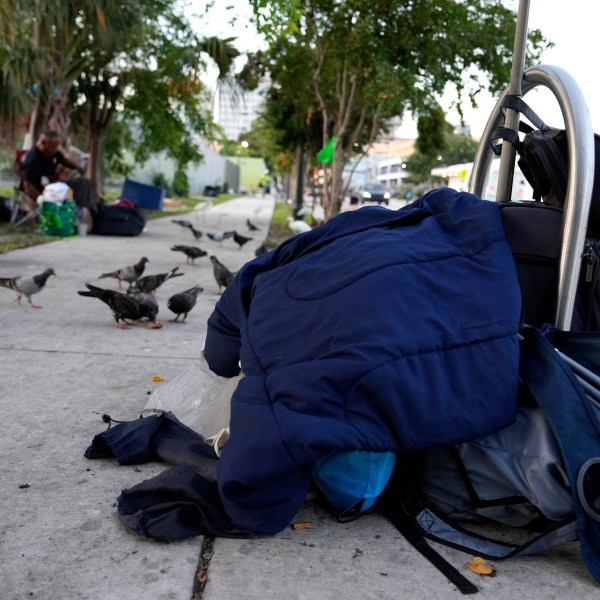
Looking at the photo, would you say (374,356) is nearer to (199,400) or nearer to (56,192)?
(199,400)

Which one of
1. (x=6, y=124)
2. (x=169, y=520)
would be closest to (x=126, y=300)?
(x=169, y=520)

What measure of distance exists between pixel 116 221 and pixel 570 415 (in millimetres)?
12827

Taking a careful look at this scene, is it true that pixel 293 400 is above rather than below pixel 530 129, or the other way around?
below

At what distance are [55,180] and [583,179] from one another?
12259 millimetres

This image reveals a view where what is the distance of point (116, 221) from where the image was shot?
14328 mm

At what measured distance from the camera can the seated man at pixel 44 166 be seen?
13.5 meters

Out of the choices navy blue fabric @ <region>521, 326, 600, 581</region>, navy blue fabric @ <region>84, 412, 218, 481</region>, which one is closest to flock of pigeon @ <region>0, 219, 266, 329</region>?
navy blue fabric @ <region>84, 412, 218, 481</region>

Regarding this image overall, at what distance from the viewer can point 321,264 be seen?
285 centimetres

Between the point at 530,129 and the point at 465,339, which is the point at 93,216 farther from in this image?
the point at 465,339

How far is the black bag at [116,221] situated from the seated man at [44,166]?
42cm

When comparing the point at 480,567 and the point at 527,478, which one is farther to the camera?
the point at 527,478

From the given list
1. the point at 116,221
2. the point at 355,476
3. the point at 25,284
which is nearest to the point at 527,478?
the point at 355,476

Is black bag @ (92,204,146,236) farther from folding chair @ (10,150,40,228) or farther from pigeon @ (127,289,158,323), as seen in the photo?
pigeon @ (127,289,158,323)

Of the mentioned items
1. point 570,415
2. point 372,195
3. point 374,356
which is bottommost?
point 372,195
